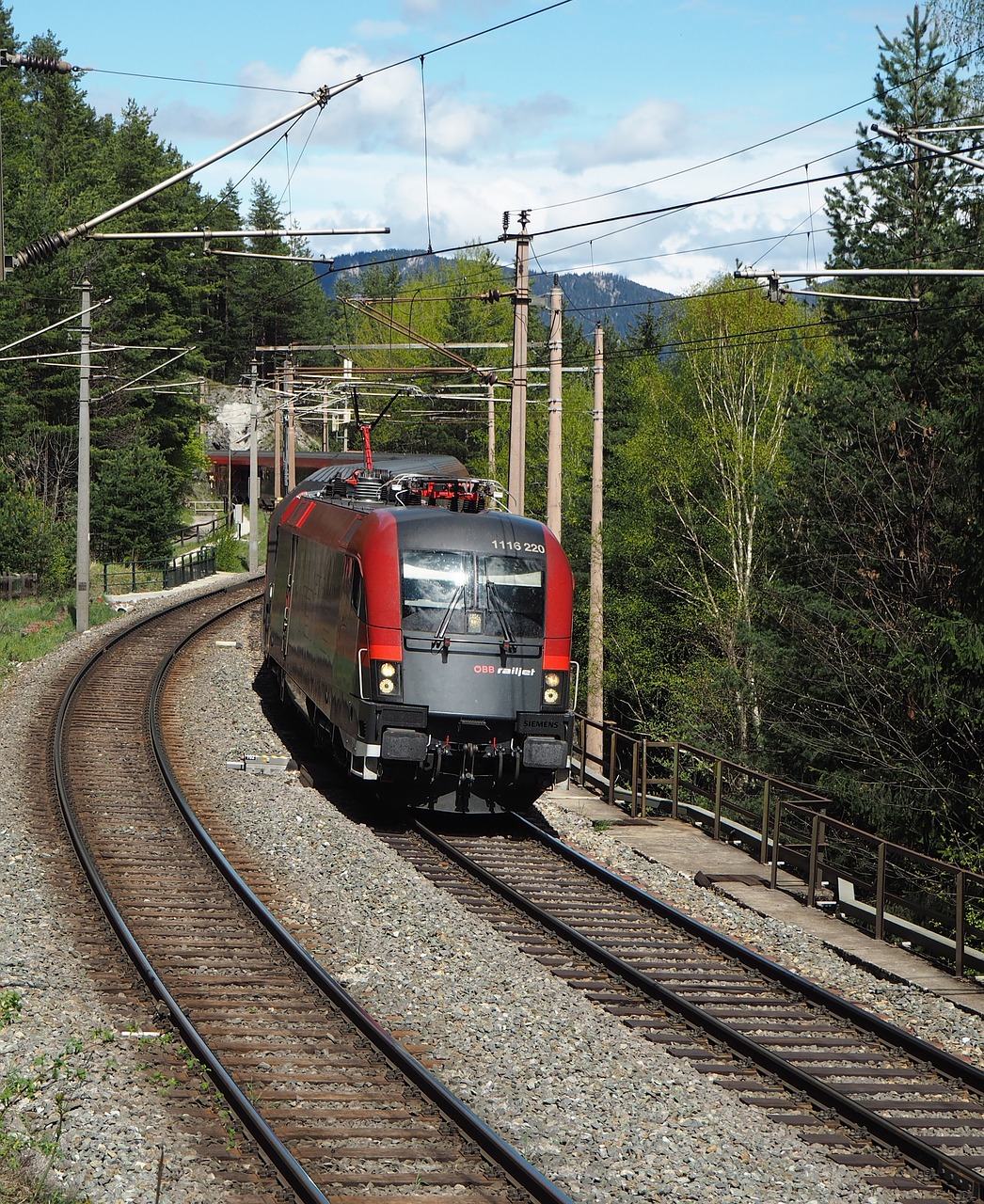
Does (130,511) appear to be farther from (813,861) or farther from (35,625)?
(813,861)

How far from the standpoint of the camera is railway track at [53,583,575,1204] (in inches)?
289

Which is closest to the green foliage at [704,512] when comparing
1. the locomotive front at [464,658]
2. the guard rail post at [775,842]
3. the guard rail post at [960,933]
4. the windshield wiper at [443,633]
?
the locomotive front at [464,658]

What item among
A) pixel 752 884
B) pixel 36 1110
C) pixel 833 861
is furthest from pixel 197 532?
pixel 36 1110

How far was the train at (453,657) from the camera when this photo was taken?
14.9 meters

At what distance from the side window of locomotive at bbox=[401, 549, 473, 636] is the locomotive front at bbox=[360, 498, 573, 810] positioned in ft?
0.03

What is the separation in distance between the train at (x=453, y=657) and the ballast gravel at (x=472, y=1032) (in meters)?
1.10

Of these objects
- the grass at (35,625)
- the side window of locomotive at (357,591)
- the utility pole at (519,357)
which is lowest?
the grass at (35,625)

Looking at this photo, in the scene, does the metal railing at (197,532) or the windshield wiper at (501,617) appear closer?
the windshield wiper at (501,617)

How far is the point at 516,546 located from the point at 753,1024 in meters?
6.84

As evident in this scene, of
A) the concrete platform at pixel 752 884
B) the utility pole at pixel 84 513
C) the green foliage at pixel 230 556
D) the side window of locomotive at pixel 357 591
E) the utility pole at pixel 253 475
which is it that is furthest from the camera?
the green foliage at pixel 230 556

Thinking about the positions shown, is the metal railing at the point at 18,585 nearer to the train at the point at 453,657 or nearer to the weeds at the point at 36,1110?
the train at the point at 453,657

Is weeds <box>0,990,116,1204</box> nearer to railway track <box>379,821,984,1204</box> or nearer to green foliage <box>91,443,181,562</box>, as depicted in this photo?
railway track <box>379,821,984,1204</box>

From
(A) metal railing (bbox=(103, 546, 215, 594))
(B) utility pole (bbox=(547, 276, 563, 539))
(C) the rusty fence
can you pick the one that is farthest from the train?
(A) metal railing (bbox=(103, 546, 215, 594))

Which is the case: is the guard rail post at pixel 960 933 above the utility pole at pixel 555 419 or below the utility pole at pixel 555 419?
below
